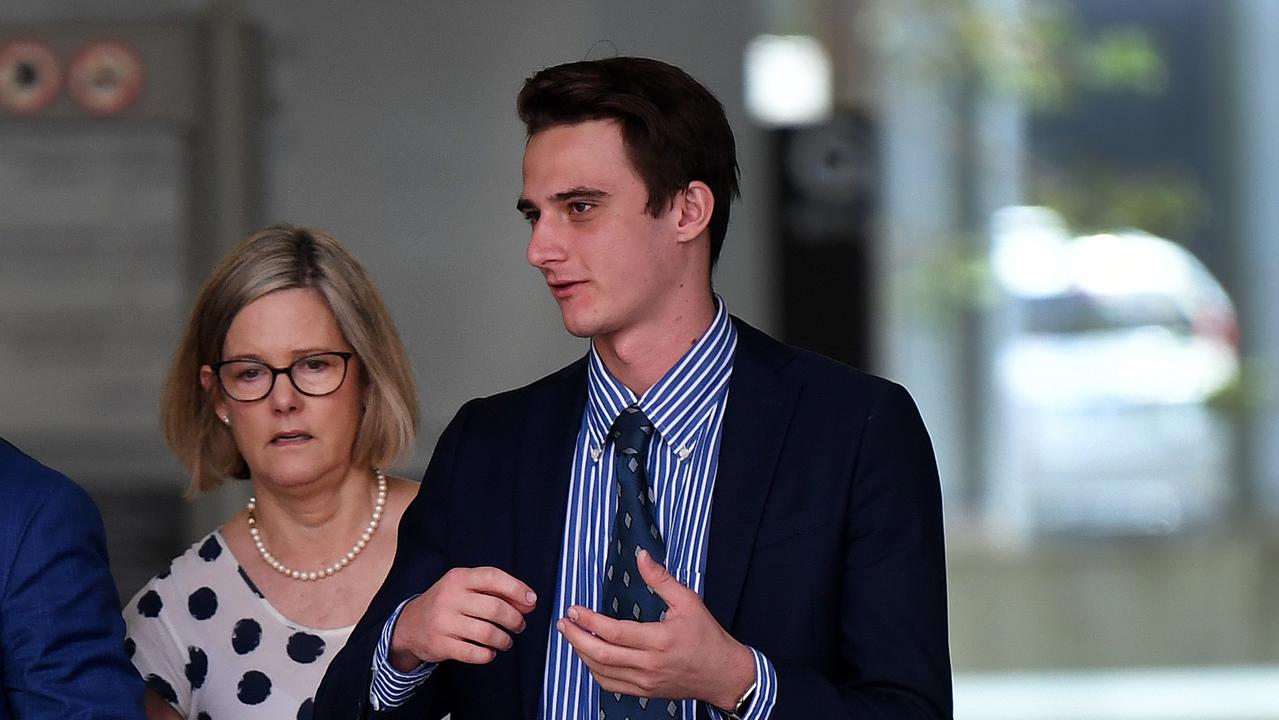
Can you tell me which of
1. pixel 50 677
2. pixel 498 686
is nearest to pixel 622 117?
pixel 498 686

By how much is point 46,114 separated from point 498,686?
9.09ft

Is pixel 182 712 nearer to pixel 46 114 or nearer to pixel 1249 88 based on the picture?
pixel 46 114

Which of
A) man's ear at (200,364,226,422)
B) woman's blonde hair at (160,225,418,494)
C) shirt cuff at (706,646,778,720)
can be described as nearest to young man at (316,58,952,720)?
shirt cuff at (706,646,778,720)

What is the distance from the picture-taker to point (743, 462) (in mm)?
2270

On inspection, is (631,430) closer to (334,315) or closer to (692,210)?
(692,210)

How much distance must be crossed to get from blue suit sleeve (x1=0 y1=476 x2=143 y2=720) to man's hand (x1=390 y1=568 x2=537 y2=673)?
0.37 metres

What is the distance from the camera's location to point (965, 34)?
6.14 metres

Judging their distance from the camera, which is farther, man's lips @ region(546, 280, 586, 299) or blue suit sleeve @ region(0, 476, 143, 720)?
man's lips @ region(546, 280, 586, 299)

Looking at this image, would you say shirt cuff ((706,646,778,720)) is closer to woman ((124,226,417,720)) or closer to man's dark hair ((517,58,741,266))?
man's dark hair ((517,58,741,266))

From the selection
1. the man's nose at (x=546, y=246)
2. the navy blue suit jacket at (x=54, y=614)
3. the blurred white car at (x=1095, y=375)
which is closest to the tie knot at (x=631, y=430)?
the man's nose at (x=546, y=246)

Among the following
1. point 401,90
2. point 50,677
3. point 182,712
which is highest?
point 401,90

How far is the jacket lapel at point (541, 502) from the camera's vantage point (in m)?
2.28

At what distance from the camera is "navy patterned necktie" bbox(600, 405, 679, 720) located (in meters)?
2.21

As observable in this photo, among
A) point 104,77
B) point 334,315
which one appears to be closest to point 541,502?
point 334,315
